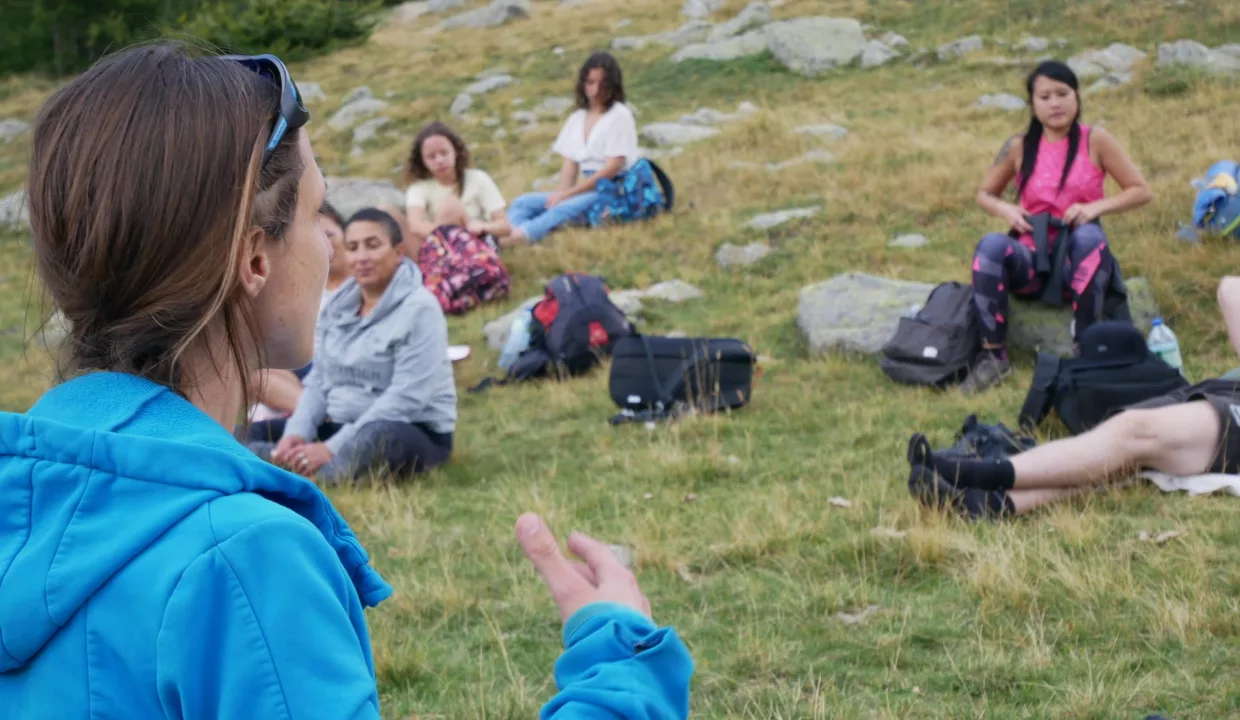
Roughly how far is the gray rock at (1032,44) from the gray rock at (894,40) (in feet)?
5.77

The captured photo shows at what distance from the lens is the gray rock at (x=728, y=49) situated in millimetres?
18781

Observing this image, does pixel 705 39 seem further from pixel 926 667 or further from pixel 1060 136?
pixel 926 667

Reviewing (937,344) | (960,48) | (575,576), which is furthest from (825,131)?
(575,576)

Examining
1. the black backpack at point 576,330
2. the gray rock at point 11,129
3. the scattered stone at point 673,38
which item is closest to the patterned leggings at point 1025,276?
the black backpack at point 576,330

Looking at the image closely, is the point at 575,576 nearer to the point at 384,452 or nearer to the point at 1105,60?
the point at 384,452

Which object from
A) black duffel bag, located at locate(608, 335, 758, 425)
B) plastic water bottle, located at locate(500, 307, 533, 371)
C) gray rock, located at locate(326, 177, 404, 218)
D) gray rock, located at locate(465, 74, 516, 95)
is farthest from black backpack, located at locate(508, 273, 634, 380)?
gray rock, located at locate(465, 74, 516, 95)

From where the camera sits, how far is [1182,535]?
437 cm

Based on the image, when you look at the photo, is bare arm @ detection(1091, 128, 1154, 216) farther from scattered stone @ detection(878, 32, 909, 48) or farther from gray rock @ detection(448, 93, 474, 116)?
gray rock @ detection(448, 93, 474, 116)

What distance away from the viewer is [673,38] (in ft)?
69.4

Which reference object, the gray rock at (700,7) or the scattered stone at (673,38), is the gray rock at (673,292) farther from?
the gray rock at (700,7)

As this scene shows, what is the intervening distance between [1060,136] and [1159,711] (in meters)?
5.07

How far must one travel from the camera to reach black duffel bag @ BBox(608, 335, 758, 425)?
7020 mm

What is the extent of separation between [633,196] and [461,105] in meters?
8.44

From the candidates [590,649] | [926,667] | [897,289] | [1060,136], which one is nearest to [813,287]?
[897,289]
